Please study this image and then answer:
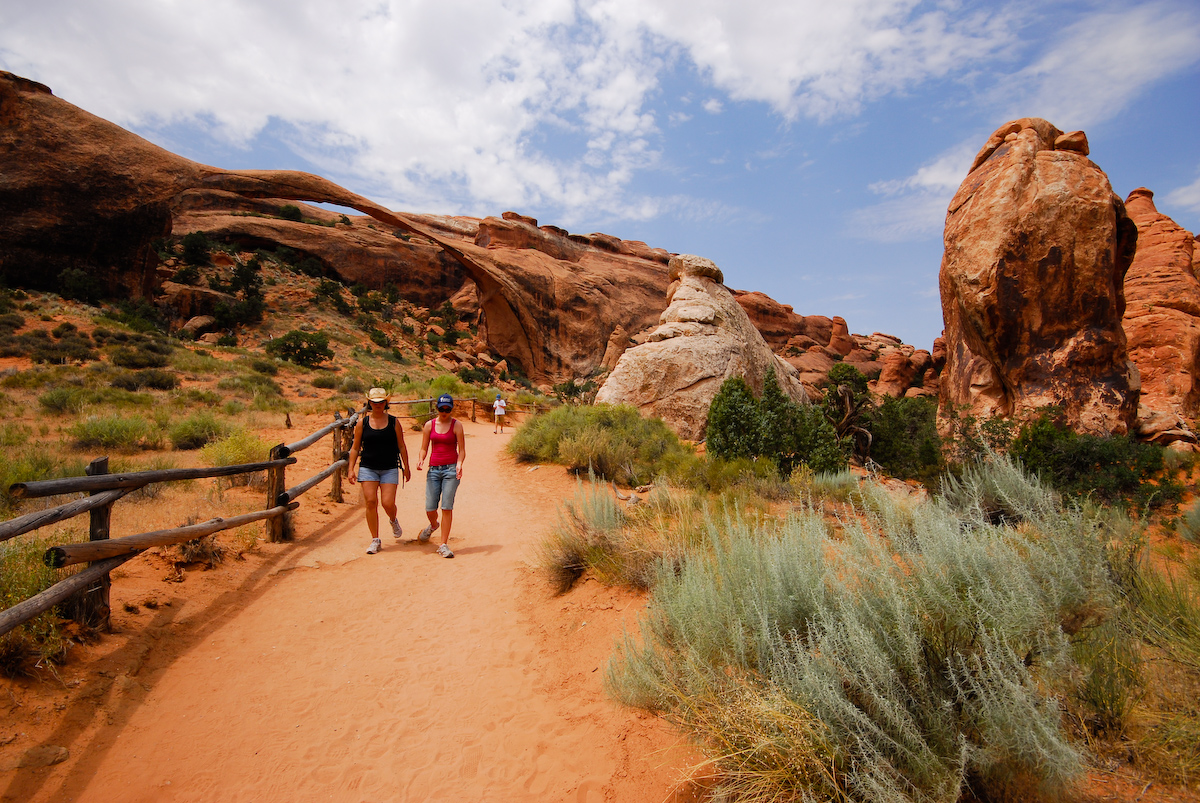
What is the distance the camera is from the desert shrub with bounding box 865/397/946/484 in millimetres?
10523

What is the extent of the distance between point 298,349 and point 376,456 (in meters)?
21.1

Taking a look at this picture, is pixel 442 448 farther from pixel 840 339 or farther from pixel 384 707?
pixel 840 339

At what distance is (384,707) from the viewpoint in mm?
3031

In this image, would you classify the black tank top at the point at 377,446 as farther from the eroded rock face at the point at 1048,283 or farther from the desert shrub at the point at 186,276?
the desert shrub at the point at 186,276

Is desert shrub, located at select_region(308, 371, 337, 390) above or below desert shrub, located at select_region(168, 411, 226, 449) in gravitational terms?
above

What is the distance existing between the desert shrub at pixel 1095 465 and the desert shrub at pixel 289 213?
45132 millimetres

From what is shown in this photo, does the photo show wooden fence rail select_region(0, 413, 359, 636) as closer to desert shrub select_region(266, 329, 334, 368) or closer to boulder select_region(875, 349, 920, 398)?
desert shrub select_region(266, 329, 334, 368)

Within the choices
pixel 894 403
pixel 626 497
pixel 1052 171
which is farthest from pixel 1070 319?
pixel 626 497

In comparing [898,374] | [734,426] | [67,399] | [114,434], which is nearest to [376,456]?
[734,426]

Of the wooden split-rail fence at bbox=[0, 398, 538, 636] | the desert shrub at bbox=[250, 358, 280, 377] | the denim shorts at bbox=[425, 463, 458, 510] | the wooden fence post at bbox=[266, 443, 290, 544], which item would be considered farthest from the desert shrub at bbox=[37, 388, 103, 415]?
the denim shorts at bbox=[425, 463, 458, 510]

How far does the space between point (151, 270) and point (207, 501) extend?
87.8 feet

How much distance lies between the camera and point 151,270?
981 inches

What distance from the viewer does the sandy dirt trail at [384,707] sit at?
2387 mm

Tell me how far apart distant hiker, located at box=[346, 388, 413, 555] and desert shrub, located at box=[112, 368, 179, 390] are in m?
13.3
